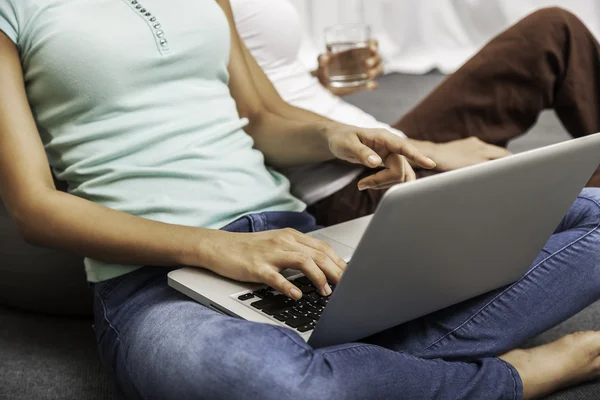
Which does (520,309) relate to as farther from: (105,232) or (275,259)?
(105,232)

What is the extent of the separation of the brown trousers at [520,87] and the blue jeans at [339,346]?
15.7 inches

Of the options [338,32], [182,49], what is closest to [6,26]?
[182,49]

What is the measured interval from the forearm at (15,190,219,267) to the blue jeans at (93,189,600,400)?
5 centimetres

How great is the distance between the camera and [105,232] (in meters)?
1.00

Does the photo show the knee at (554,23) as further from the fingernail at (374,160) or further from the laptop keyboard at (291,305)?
the laptop keyboard at (291,305)

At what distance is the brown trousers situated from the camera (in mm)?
1496

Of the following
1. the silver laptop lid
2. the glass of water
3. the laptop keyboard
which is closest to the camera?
the silver laptop lid

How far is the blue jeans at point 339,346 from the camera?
816mm

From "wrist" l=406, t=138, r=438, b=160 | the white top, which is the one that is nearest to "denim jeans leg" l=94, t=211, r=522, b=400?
"wrist" l=406, t=138, r=438, b=160

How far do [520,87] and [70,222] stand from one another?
92 cm

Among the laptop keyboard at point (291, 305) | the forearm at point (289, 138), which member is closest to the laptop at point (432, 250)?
the laptop keyboard at point (291, 305)

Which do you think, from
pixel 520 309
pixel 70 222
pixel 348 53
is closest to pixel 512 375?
pixel 520 309

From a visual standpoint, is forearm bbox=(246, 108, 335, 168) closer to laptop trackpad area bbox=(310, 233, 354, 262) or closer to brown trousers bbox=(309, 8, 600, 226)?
laptop trackpad area bbox=(310, 233, 354, 262)

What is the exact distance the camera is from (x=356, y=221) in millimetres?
1152
